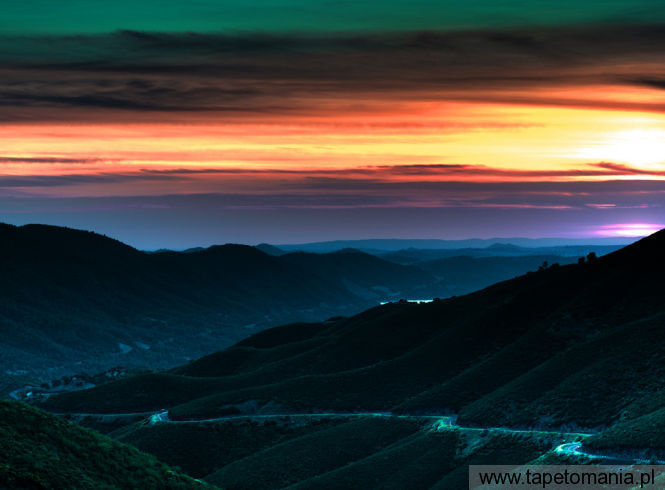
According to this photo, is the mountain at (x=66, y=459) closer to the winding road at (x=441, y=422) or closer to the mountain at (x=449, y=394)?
the mountain at (x=449, y=394)

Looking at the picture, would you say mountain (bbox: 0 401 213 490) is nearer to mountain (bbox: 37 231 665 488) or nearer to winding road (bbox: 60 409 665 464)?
mountain (bbox: 37 231 665 488)

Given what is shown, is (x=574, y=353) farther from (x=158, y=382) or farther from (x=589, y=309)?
(x=158, y=382)

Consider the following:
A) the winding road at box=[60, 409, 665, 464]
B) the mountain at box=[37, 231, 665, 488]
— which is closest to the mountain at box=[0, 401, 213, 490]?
the mountain at box=[37, 231, 665, 488]

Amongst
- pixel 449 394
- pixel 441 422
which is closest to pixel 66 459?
pixel 441 422

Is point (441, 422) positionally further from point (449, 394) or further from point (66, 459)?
point (66, 459)

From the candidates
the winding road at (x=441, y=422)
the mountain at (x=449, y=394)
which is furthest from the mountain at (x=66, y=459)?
the winding road at (x=441, y=422)

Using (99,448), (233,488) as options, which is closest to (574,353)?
(233,488)
